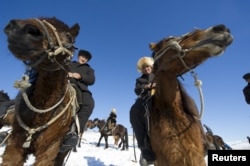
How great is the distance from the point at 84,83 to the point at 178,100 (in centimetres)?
253

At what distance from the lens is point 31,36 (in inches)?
140

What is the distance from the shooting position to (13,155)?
3.97 metres

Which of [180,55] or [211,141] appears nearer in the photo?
[180,55]

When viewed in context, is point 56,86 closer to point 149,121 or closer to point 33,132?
point 33,132

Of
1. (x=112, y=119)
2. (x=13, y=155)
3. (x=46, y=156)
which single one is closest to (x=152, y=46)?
(x=46, y=156)

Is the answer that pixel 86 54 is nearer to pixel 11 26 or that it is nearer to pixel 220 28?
pixel 11 26

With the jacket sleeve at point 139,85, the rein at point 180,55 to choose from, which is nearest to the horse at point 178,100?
the rein at point 180,55

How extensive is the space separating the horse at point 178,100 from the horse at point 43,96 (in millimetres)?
1532

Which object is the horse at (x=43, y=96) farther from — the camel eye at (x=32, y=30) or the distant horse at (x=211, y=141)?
the distant horse at (x=211, y=141)

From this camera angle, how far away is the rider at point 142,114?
501 centimetres

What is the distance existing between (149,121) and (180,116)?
0.66 m

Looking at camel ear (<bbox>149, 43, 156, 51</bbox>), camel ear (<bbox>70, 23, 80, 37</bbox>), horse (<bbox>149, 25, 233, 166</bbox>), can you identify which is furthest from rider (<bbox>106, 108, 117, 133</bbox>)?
camel ear (<bbox>70, 23, 80, 37</bbox>)

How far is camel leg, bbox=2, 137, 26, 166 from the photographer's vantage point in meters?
3.92

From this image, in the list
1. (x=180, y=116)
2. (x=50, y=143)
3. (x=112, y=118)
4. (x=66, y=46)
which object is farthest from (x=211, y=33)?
(x=112, y=118)
